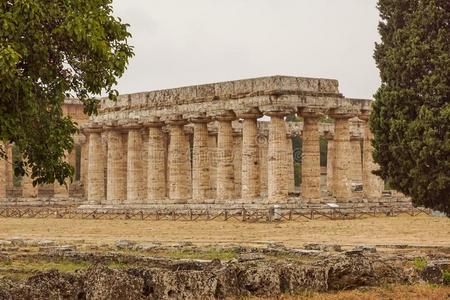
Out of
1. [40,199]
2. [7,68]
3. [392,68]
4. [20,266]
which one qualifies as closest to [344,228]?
[392,68]

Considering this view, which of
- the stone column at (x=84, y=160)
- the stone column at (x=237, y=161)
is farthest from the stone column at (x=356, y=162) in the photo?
the stone column at (x=84, y=160)

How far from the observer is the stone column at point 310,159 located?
5950 centimetres

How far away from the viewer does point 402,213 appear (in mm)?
59562

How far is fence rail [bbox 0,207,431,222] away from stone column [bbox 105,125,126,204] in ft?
12.6

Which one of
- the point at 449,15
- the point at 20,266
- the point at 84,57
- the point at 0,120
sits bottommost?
the point at 20,266

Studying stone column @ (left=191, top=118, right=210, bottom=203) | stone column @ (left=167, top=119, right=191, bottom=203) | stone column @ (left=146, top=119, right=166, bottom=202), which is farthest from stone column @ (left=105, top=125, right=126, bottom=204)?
stone column @ (left=191, top=118, right=210, bottom=203)

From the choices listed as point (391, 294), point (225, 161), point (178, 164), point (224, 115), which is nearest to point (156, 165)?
point (178, 164)

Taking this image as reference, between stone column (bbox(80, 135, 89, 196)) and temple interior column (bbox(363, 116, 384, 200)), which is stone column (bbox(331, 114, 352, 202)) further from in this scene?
stone column (bbox(80, 135, 89, 196))

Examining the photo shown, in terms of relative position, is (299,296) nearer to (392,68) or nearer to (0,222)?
(392,68)

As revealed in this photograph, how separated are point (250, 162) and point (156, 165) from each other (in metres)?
11.7

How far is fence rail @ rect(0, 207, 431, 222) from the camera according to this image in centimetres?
5459

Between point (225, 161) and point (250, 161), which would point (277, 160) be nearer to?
point (250, 161)

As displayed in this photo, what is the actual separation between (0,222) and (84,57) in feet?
141

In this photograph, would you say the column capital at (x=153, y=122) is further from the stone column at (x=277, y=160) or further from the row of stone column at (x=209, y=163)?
the stone column at (x=277, y=160)
